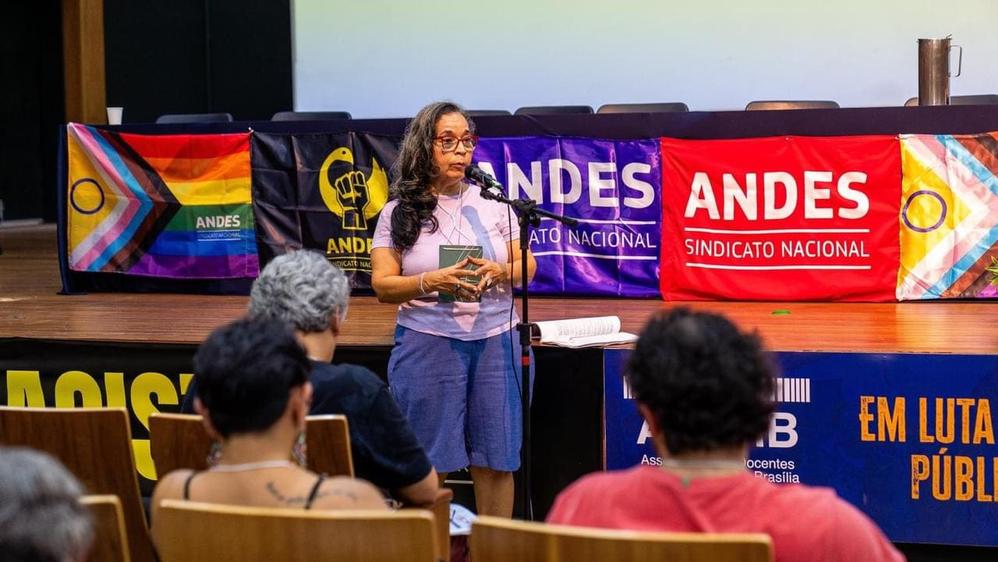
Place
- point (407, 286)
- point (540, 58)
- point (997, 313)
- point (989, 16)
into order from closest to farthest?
point (407, 286) → point (997, 313) → point (989, 16) → point (540, 58)

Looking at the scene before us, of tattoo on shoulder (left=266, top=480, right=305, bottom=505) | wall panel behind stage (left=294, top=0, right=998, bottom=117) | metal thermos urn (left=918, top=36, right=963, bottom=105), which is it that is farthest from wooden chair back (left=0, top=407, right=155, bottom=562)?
wall panel behind stage (left=294, top=0, right=998, bottom=117)

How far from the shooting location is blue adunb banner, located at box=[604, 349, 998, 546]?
420 cm

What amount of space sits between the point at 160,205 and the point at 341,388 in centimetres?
425

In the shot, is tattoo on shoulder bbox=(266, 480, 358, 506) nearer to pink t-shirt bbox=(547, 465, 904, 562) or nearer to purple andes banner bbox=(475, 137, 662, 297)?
pink t-shirt bbox=(547, 465, 904, 562)

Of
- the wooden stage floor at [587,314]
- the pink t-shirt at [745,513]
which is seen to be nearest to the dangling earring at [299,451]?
the pink t-shirt at [745,513]

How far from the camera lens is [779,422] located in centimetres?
437

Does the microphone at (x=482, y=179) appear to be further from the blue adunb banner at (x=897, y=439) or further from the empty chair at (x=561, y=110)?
the empty chair at (x=561, y=110)

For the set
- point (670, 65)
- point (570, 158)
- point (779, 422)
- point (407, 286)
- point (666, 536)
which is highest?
point (670, 65)

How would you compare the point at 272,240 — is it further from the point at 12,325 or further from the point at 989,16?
the point at 989,16

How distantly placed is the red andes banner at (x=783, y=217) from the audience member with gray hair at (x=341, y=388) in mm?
3470

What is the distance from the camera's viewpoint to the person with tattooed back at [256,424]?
2031 mm

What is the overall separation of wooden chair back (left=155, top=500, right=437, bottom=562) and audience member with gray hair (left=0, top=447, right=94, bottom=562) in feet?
1.87

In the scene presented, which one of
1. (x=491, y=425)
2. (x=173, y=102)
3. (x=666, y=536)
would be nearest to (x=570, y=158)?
(x=491, y=425)

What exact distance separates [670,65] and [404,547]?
8114mm
